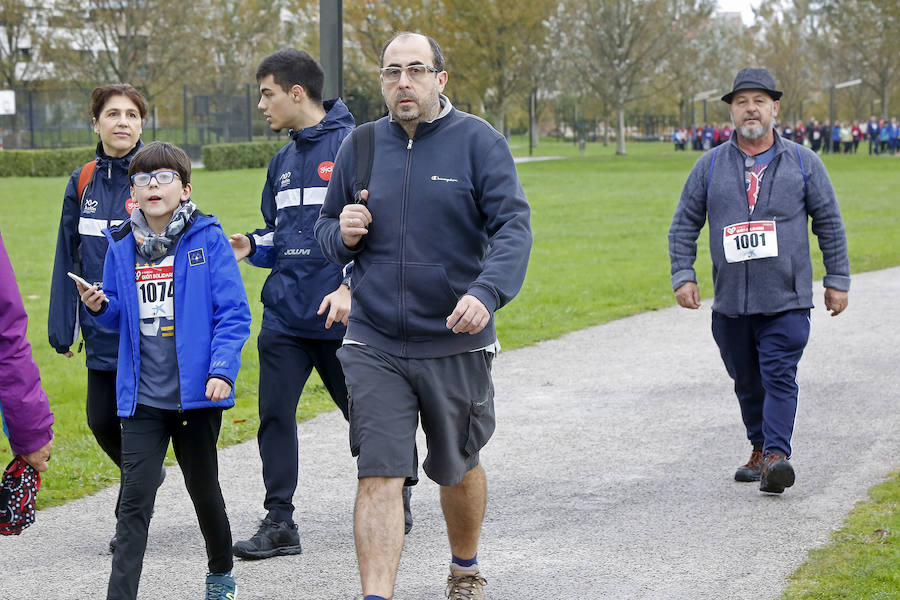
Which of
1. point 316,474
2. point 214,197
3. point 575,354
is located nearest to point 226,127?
point 214,197

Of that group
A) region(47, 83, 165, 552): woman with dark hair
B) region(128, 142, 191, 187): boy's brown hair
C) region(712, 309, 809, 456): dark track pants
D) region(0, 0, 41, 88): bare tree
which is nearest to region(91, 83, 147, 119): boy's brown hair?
region(47, 83, 165, 552): woman with dark hair

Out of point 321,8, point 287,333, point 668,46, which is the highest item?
point 668,46

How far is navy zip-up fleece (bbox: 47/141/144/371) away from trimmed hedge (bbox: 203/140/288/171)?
35126mm

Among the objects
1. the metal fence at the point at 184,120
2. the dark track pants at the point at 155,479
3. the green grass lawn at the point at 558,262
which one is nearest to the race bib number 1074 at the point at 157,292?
the dark track pants at the point at 155,479

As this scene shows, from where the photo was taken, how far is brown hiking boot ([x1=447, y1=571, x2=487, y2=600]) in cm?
448

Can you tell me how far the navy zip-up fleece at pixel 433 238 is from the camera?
4219 mm

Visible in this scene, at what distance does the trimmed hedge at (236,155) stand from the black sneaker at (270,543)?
3549 centimetres

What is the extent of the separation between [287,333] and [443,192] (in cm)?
132

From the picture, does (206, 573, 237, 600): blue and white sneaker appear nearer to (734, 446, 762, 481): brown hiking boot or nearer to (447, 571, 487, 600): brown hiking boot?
(447, 571, 487, 600): brown hiking boot

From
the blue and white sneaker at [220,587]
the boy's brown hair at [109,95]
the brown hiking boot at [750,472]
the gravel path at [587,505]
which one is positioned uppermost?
the boy's brown hair at [109,95]

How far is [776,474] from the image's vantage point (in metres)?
5.76

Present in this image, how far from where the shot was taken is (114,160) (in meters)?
5.11

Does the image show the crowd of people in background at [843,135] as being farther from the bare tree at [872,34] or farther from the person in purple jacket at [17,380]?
the person in purple jacket at [17,380]

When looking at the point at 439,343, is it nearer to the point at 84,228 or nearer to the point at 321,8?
the point at 84,228
